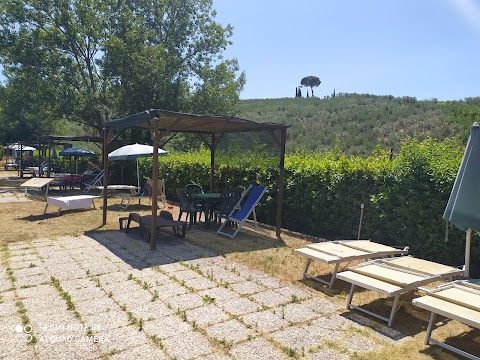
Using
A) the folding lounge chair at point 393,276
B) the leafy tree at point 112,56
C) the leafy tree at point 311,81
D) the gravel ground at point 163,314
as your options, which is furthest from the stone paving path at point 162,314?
the leafy tree at point 311,81

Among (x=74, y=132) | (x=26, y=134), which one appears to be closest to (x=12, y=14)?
(x=26, y=134)

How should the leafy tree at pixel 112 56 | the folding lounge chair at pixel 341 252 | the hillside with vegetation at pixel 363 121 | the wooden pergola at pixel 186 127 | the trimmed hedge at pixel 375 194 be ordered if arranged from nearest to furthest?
the folding lounge chair at pixel 341 252 → the trimmed hedge at pixel 375 194 → the wooden pergola at pixel 186 127 → the leafy tree at pixel 112 56 → the hillside with vegetation at pixel 363 121

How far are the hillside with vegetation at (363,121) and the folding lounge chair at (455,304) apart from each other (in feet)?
49.6

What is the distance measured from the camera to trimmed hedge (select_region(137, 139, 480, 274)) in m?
5.15

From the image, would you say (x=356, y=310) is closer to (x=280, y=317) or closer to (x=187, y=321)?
(x=280, y=317)

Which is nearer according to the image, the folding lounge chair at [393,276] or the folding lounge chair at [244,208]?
the folding lounge chair at [393,276]

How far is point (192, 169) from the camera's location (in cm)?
1136

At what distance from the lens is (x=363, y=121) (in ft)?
111

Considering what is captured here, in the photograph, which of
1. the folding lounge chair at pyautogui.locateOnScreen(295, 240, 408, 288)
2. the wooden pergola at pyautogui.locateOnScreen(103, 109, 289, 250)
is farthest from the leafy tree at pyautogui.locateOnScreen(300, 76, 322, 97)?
the folding lounge chair at pyautogui.locateOnScreen(295, 240, 408, 288)

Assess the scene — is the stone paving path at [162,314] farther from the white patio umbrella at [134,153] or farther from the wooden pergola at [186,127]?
the white patio umbrella at [134,153]

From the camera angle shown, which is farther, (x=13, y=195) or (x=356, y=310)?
(x=13, y=195)

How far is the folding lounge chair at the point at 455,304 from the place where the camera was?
9.50ft

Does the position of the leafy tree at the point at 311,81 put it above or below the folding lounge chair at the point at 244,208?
above

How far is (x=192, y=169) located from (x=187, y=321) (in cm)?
814
